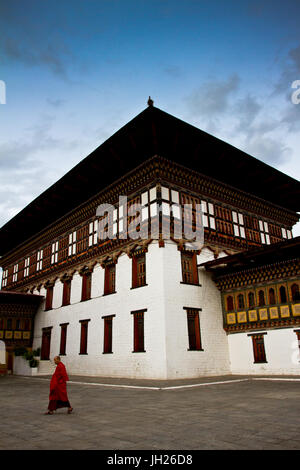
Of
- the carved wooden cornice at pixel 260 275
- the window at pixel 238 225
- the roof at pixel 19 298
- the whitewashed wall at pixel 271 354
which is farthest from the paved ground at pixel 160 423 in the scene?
the roof at pixel 19 298

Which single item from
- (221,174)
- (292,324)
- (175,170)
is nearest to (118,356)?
(292,324)

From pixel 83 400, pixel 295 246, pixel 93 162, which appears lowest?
pixel 83 400

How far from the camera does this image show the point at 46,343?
1058 inches

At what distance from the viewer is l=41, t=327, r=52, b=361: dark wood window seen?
26.6 m

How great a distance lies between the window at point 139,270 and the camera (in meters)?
19.4

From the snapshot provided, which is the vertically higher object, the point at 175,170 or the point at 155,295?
the point at 175,170

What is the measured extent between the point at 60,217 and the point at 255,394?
20.6m

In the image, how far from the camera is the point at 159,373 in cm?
1695

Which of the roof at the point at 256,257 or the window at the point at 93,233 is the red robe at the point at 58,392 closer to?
the roof at the point at 256,257

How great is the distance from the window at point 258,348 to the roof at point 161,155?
9758mm

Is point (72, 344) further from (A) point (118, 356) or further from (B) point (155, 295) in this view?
(B) point (155, 295)

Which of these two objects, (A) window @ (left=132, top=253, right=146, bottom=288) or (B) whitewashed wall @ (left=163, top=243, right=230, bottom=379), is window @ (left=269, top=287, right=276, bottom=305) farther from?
(A) window @ (left=132, top=253, right=146, bottom=288)

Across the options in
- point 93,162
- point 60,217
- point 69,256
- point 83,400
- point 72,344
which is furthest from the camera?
point 60,217

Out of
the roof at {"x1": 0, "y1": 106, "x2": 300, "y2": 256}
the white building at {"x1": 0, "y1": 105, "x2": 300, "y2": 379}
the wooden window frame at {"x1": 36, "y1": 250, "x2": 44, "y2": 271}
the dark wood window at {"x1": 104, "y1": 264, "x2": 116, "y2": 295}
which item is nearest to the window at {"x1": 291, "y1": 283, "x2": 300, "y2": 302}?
the white building at {"x1": 0, "y1": 105, "x2": 300, "y2": 379}
